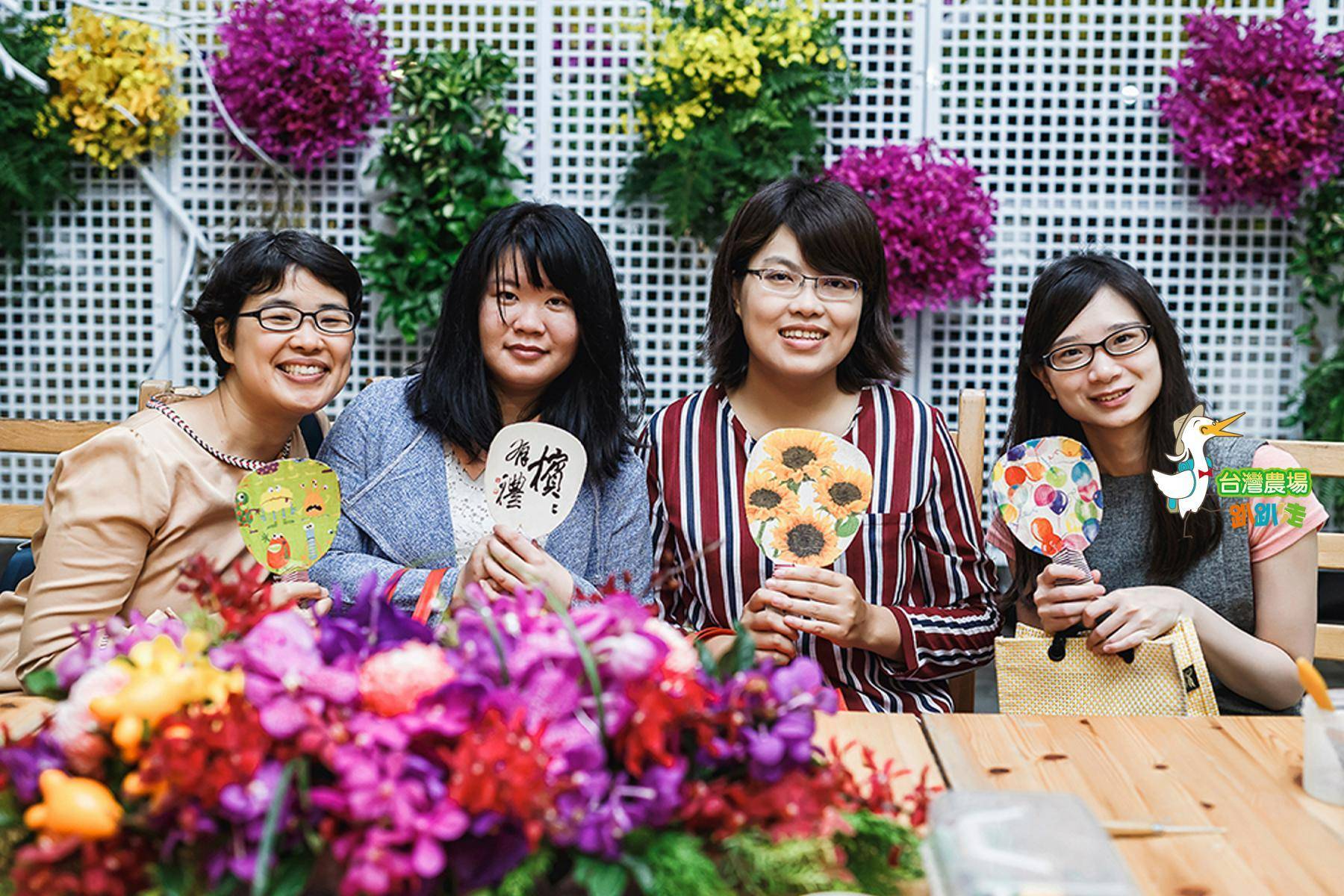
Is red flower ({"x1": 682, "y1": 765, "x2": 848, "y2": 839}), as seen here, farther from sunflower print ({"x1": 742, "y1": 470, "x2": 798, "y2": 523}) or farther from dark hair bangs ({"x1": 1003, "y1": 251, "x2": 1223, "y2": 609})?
dark hair bangs ({"x1": 1003, "y1": 251, "x2": 1223, "y2": 609})

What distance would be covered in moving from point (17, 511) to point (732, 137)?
6.52 ft

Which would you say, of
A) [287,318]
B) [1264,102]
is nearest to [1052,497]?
[287,318]

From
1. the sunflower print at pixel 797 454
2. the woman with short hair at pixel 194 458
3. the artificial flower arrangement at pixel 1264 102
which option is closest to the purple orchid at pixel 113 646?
the woman with short hair at pixel 194 458

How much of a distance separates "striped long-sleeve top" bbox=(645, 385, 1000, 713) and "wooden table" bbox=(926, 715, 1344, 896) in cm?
44

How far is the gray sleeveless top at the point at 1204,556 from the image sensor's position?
188cm

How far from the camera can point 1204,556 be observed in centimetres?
190

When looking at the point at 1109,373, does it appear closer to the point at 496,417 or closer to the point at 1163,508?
the point at 1163,508

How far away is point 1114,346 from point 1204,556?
15.0 inches

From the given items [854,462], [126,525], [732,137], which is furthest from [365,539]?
[732,137]

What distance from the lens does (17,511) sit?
236cm

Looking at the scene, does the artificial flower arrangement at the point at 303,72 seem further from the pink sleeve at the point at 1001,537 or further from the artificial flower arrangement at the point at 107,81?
the pink sleeve at the point at 1001,537

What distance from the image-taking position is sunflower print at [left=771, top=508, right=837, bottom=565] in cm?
168

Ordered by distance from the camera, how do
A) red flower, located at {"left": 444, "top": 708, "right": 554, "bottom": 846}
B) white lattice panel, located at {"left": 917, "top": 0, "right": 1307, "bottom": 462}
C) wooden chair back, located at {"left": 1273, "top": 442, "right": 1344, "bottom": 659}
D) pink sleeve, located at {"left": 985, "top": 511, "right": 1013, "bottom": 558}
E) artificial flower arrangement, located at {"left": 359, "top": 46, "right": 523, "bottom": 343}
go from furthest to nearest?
white lattice panel, located at {"left": 917, "top": 0, "right": 1307, "bottom": 462}, artificial flower arrangement, located at {"left": 359, "top": 46, "right": 523, "bottom": 343}, wooden chair back, located at {"left": 1273, "top": 442, "right": 1344, "bottom": 659}, pink sleeve, located at {"left": 985, "top": 511, "right": 1013, "bottom": 558}, red flower, located at {"left": 444, "top": 708, "right": 554, "bottom": 846}

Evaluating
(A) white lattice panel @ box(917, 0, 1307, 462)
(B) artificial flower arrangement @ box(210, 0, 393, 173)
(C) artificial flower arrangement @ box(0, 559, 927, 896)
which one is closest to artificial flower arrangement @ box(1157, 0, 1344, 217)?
(A) white lattice panel @ box(917, 0, 1307, 462)
